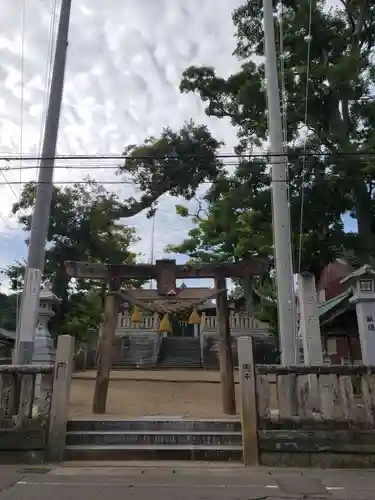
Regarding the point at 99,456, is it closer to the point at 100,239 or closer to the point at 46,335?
the point at 46,335

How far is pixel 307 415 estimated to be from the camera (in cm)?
757

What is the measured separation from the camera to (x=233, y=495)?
214 inches

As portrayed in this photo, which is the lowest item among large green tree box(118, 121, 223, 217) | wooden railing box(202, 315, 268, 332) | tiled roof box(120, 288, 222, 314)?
tiled roof box(120, 288, 222, 314)

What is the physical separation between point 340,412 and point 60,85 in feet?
28.5

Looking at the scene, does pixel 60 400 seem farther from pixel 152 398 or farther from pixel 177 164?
pixel 177 164

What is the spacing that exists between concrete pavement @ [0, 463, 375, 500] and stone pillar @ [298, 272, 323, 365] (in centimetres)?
247

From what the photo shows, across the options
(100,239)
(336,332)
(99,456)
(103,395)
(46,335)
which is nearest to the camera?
(99,456)

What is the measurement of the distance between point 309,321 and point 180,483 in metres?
4.45

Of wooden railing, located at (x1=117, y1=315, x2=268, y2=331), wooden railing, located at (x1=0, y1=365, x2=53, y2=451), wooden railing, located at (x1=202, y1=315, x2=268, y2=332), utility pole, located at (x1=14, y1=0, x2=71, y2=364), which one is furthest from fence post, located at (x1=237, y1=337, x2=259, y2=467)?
wooden railing, located at (x1=202, y1=315, x2=268, y2=332)

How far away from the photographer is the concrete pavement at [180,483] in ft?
17.7

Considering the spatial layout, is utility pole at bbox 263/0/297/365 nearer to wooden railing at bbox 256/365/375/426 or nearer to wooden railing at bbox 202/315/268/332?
wooden railing at bbox 256/365/375/426

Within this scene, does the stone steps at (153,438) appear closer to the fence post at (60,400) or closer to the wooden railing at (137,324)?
the fence post at (60,400)

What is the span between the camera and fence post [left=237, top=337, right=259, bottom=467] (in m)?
7.36

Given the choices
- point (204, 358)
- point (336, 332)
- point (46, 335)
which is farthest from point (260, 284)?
point (46, 335)
